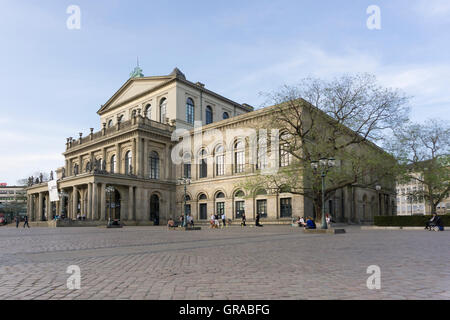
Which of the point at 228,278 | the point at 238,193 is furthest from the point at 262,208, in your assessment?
the point at 228,278

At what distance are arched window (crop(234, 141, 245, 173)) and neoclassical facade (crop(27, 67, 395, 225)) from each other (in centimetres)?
13

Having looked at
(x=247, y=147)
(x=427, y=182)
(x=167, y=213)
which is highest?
(x=247, y=147)

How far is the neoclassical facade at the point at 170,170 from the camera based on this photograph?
4238cm

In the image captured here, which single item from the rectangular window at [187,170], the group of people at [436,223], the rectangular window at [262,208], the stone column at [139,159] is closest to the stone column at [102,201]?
the stone column at [139,159]

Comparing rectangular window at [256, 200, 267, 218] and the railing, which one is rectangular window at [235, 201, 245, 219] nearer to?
rectangular window at [256, 200, 267, 218]

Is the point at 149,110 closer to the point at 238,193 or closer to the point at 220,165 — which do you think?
the point at 220,165

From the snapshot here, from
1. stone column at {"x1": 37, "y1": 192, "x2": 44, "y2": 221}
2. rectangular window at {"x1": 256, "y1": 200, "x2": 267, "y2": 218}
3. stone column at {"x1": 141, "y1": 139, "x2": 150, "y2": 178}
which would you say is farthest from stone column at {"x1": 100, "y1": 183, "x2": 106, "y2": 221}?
stone column at {"x1": 37, "y1": 192, "x2": 44, "y2": 221}

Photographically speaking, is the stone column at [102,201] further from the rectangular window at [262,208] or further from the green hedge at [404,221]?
the green hedge at [404,221]

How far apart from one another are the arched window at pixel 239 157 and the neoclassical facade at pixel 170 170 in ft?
0.41

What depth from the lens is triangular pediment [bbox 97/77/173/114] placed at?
5497 cm

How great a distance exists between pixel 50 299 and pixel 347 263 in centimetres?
601

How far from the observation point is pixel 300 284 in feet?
18.5
